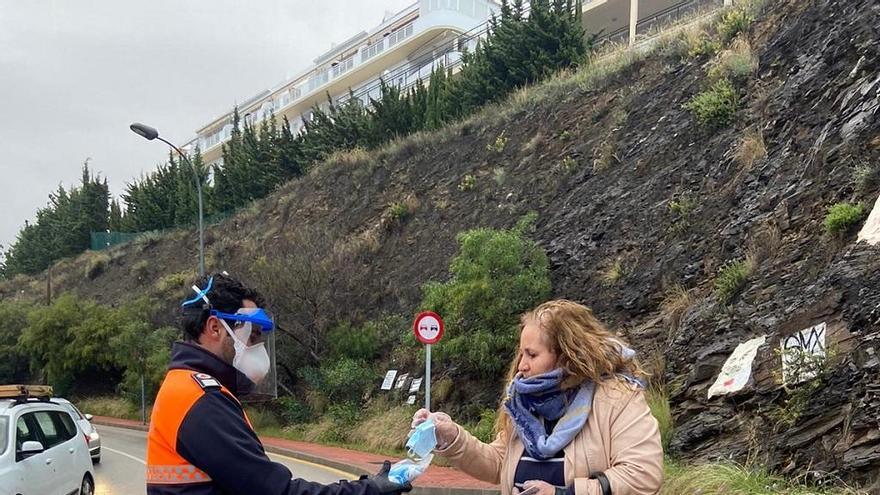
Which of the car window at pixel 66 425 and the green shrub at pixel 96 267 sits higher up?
the green shrub at pixel 96 267

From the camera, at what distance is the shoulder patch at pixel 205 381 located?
2.47 m

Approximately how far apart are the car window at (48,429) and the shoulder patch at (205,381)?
22.2 ft

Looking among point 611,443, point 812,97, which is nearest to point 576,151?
point 812,97

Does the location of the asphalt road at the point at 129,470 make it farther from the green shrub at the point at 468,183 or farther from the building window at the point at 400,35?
the building window at the point at 400,35

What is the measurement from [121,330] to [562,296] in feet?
67.6

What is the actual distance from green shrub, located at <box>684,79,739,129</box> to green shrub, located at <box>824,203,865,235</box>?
6.20m

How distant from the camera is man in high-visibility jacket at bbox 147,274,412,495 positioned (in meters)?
2.36

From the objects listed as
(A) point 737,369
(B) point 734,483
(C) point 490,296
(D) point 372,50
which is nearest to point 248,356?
(B) point 734,483

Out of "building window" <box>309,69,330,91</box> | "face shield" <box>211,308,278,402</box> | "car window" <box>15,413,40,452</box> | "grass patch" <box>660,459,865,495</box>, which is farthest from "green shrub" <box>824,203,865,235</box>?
"building window" <box>309,69,330,91</box>

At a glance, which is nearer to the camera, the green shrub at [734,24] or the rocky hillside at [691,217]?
the rocky hillside at [691,217]

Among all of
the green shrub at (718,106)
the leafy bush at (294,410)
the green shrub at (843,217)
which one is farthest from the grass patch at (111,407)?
the green shrub at (843,217)

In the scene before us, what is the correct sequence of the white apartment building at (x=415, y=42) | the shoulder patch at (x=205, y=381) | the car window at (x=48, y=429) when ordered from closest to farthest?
the shoulder patch at (x=205, y=381), the car window at (x=48, y=429), the white apartment building at (x=415, y=42)

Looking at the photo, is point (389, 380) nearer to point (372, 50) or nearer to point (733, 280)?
point (733, 280)

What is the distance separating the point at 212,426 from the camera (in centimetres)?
237
